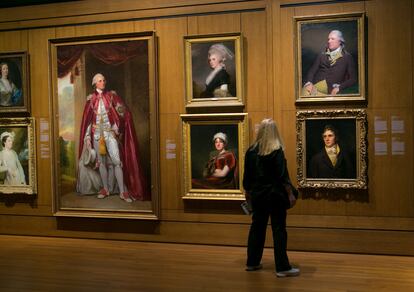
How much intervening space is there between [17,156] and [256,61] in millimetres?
4113

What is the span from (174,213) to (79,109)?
216 centimetres

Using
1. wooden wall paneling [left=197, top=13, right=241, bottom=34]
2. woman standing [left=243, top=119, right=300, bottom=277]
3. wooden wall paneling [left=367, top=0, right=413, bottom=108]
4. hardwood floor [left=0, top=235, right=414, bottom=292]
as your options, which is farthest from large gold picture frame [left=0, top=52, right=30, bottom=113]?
wooden wall paneling [left=367, top=0, right=413, bottom=108]

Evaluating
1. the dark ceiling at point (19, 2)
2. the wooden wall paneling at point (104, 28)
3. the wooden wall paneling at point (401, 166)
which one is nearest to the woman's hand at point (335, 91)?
the wooden wall paneling at point (401, 166)

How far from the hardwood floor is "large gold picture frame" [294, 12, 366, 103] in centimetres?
212

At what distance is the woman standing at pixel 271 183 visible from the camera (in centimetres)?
605

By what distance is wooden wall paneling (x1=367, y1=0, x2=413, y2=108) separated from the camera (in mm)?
6949

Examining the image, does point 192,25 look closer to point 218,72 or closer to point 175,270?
point 218,72

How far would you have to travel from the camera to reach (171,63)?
794 cm

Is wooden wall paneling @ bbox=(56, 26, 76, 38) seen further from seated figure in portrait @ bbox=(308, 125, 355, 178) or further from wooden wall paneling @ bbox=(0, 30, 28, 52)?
seated figure in portrait @ bbox=(308, 125, 355, 178)

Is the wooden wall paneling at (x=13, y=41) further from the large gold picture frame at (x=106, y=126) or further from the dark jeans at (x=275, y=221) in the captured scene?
the dark jeans at (x=275, y=221)

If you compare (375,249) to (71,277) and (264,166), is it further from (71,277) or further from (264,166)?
(71,277)

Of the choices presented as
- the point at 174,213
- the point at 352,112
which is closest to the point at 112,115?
the point at 174,213

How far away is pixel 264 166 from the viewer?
608 centimetres

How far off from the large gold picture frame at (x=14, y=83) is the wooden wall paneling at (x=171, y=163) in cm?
233
